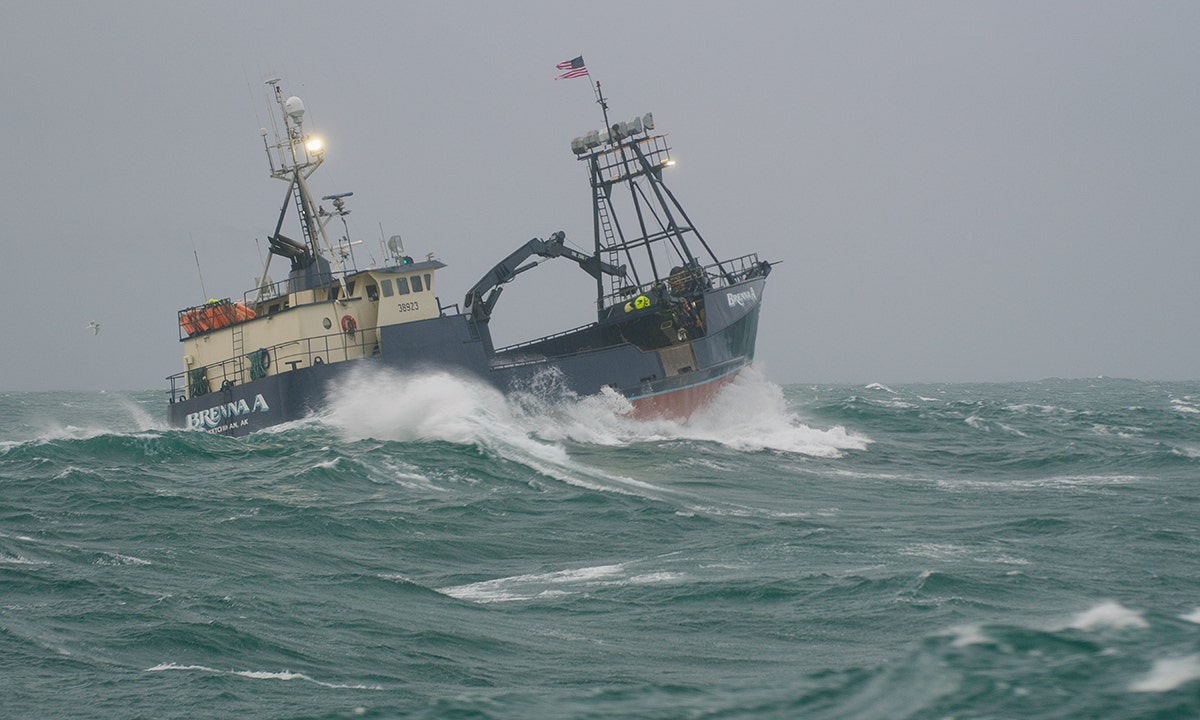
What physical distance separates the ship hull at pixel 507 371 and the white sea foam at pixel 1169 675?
23885 millimetres

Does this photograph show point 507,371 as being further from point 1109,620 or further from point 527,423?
point 1109,620

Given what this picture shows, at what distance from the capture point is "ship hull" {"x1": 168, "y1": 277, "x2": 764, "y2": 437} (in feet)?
96.8

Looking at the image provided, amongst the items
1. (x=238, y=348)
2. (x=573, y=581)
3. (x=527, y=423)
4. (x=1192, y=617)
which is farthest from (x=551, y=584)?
(x=238, y=348)

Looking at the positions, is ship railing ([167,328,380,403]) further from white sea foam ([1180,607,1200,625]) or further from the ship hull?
white sea foam ([1180,607,1200,625])

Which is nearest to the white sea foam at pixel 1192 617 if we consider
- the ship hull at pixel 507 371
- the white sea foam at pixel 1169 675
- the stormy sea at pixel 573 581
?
the stormy sea at pixel 573 581

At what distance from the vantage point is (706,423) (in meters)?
35.7

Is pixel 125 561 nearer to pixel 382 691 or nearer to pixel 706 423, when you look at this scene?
pixel 382 691

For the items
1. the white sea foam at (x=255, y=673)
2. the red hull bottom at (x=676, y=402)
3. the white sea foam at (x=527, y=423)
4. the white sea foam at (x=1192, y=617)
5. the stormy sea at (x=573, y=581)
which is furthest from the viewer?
the red hull bottom at (x=676, y=402)

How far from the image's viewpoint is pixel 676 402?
34.4 metres

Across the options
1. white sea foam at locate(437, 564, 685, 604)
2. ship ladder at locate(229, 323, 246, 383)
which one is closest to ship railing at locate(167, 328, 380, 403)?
ship ladder at locate(229, 323, 246, 383)

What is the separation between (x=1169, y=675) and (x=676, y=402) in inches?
1055

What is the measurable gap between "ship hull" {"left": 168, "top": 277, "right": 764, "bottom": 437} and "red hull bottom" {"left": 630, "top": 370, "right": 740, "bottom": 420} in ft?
0.09

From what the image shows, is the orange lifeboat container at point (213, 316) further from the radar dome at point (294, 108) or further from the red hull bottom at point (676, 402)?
the red hull bottom at point (676, 402)

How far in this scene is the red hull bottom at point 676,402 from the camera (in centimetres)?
3331
